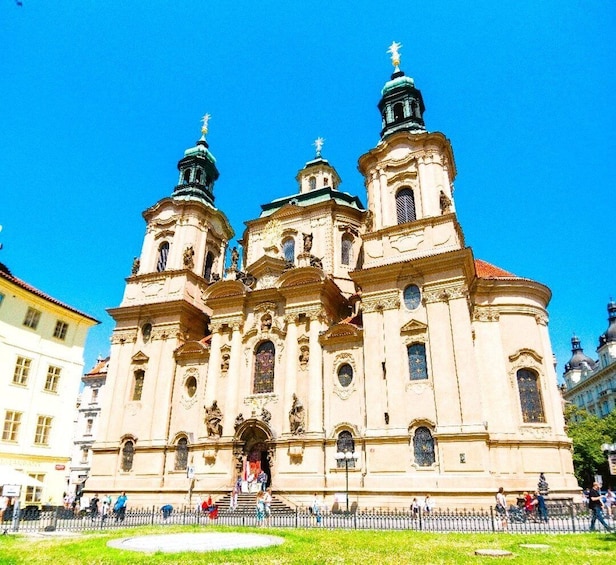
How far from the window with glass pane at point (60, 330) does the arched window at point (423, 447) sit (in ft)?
Answer: 71.6

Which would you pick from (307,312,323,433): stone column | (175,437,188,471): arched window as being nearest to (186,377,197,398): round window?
(175,437,188,471): arched window

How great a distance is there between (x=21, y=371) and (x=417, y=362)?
22.1 meters

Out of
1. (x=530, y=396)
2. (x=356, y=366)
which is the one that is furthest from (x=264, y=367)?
(x=530, y=396)

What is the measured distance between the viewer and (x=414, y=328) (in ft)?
91.0

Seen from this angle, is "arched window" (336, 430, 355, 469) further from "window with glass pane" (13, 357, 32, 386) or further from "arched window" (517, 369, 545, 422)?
"window with glass pane" (13, 357, 32, 386)

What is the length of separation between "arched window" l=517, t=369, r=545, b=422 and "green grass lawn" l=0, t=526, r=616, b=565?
12813mm

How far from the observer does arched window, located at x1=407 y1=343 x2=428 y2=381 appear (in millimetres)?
26922

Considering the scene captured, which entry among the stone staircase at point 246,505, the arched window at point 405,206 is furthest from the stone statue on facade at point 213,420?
the arched window at point 405,206

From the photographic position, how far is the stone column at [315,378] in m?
28.2

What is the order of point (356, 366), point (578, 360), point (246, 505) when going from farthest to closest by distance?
point (578, 360)
point (356, 366)
point (246, 505)

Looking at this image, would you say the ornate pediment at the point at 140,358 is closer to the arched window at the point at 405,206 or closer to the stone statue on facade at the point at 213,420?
the stone statue on facade at the point at 213,420

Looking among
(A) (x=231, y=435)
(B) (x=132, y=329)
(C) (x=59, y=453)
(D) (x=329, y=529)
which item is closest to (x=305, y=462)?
(A) (x=231, y=435)

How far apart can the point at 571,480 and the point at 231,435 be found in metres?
19.4

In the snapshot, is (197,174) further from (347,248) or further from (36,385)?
(36,385)
